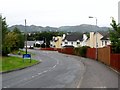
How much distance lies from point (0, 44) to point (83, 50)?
92.1 ft

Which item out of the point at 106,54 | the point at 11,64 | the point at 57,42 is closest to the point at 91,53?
the point at 106,54

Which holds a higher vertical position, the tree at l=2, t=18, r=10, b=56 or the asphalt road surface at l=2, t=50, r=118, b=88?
the tree at l=2, t=18, r=10, b=56

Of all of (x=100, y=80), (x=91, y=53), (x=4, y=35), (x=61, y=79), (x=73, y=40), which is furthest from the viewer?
(x=73, y=40)

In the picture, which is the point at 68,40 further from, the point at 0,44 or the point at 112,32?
the point at 112,32

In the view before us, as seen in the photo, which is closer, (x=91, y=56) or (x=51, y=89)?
(x=51, y=89)

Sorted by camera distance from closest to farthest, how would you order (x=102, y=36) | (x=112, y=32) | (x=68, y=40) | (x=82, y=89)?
1. (x=82, y=89)
2. (x=112, y=32)
3. (x=102, y=36)
4. (x=68, y=40)

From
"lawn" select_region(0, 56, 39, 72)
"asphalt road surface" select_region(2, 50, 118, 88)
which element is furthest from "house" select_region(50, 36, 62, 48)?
"asphalt road surface" select_region(2, 50, 118, 88)

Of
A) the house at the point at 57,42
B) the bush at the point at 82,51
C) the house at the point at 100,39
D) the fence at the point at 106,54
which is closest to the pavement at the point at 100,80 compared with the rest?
the fence at the point at 106,54

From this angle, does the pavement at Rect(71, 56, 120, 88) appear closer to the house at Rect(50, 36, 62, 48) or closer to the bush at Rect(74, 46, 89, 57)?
the bush at Rect(74, 46, 89, 57)

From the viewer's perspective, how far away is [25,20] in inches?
3009

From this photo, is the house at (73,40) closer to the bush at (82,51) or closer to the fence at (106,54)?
the bush at (82,51)

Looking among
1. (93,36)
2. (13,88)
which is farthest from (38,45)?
(13,88)

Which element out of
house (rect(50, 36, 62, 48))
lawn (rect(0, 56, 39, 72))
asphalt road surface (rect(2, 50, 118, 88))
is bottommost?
lawn (rect(0, 56, 39, 72))

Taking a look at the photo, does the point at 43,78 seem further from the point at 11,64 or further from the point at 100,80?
the point at 11,64
